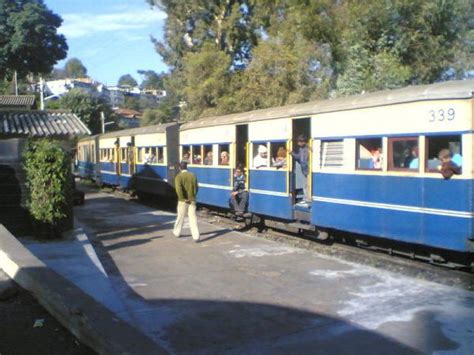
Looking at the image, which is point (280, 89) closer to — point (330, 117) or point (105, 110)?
point (330, 117)

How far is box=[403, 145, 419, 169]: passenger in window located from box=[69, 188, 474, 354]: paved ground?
1.68 meters

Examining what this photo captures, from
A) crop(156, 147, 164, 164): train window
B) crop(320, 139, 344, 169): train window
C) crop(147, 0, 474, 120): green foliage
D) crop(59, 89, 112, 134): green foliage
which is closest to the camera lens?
crop(320, 139, 344, 169): train window

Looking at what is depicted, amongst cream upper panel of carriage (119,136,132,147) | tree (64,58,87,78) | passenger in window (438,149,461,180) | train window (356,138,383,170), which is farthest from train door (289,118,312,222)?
tree (64,58,87,78)

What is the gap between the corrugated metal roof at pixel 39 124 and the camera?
15.0 metres

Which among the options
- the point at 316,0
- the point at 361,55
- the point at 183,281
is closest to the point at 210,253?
the point at 183,281

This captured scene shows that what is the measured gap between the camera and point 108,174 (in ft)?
99.3

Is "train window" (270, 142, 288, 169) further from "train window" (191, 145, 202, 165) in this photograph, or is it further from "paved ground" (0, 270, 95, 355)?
"paved ground" (0, 270, 95, 355)

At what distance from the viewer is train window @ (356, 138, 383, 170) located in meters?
10.1

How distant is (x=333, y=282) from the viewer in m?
8.84

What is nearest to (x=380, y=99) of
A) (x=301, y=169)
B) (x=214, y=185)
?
(x=301, y=169)

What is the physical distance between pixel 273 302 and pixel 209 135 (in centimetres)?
964

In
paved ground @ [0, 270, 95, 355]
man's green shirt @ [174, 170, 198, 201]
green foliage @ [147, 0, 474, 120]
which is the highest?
green foliage @ [147, 0, 474, 120]

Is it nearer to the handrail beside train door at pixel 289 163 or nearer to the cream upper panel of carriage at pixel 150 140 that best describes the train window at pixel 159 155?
the cream upper panel of carriage at pixel 150 140

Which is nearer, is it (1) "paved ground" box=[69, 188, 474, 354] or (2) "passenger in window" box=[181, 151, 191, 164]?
(1) "paved ground" box=[69, 188, 474, 354]
